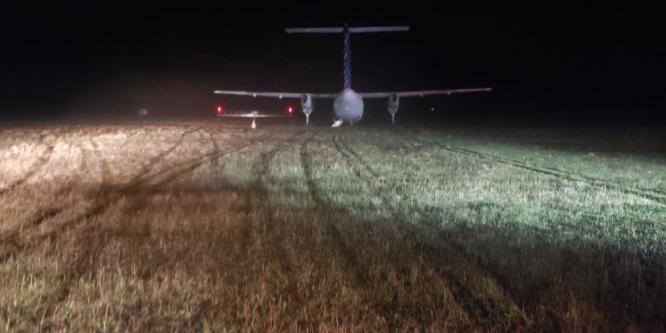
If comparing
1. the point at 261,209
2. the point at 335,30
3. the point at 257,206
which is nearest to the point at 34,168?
the point at 257,206

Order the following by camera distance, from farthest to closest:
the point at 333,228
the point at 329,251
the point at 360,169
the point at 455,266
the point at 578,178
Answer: the point at 360,169 → the point at 578,178 → the point at 333,228 → the point at 329,251 → the point at 455,266

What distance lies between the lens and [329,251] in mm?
8906

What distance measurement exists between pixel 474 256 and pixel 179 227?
14.8 feet

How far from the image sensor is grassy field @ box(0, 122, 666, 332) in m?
6.28

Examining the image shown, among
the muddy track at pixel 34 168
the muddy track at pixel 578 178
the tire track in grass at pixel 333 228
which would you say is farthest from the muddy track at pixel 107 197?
the muddy track at pixel 578 178

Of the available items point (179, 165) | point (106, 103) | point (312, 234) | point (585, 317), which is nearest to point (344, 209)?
point (312, 234)

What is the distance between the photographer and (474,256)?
874cm

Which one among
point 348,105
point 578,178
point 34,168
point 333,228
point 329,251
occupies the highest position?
point 329,251

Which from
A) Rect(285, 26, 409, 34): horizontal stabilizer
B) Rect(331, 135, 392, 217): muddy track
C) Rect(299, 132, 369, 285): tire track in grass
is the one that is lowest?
Rect(331, 135, 392, 217): muddy track

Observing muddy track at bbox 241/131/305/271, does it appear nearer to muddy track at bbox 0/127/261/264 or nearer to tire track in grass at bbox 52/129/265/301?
tire track in grass at bbox 52/129/265/301

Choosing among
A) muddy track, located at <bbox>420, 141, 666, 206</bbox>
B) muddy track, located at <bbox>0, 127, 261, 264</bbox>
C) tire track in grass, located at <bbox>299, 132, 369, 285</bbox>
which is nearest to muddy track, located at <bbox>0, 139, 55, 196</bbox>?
muddy track, located at <bbox>0, 127, 261, 264</bbox>

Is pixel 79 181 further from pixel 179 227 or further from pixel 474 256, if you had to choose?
pixel 474 256

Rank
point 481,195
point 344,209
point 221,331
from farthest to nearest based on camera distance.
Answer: point 481,195 → point 344,209 → point 221,331

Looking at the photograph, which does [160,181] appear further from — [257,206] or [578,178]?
[578,178]
